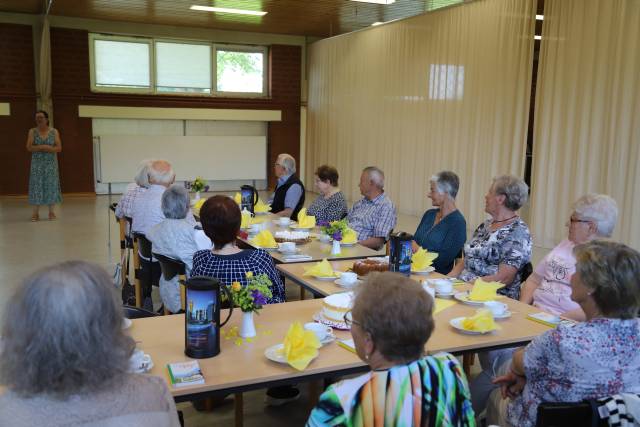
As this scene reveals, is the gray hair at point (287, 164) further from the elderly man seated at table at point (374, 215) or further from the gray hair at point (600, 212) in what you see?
the gray hair at point (600, 212)

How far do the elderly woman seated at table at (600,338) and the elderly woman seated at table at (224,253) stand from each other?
142 cm

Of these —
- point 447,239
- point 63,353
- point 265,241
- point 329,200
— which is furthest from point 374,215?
point 63,353

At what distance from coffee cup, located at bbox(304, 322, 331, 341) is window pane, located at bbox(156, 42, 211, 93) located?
11711 millimetres

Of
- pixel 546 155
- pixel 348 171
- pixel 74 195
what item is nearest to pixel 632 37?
pixel 546 155

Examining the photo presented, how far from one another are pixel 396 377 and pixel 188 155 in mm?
12382

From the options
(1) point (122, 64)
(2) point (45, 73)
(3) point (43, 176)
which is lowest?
(3) point (43, 176)

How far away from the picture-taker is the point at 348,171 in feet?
42.0

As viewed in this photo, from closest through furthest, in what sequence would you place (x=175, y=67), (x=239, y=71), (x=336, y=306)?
(x=336, y=306), (x=175, y=67), (x=239, y=71)

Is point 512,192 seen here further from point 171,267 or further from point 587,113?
point 587,113

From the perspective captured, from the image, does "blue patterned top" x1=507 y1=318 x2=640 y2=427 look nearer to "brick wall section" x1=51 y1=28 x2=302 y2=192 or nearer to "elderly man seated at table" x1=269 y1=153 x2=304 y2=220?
"elderly man seated at table" x1=269 y1=153 x2=304 y2=220

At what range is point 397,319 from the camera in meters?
1.48

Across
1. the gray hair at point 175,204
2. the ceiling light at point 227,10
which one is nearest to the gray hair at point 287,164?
the gray hair at point 175,204

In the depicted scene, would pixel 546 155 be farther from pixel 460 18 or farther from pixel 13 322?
pixel 13 322

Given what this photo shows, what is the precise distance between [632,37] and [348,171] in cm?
682
